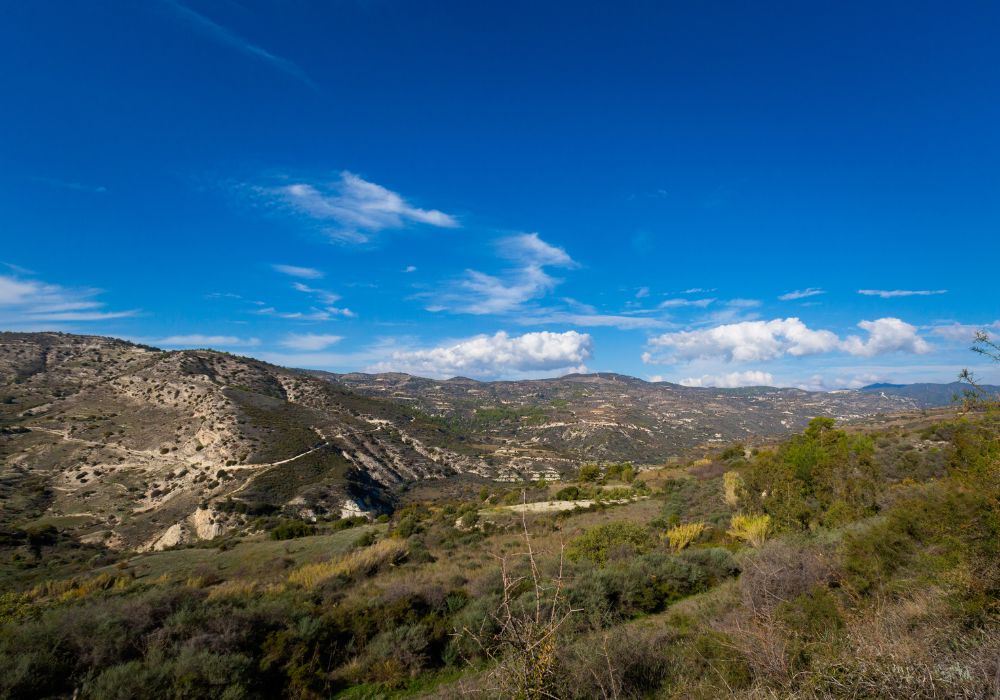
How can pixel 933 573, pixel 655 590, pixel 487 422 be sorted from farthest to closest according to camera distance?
pixel 487 422, pixel 655 590, pixel 933 573

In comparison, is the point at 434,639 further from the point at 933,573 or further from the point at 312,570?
the point at 933,573

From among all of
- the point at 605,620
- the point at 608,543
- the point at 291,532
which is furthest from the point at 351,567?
the point at 291,532

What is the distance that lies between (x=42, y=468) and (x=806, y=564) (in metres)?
64.7

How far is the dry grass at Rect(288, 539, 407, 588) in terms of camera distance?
1478 centimetres

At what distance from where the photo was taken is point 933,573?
8203 millimetres

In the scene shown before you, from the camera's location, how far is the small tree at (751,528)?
17188mm

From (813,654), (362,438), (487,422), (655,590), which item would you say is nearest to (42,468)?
(362,438)

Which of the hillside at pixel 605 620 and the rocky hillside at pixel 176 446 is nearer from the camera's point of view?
the hillside at pixel 605 620

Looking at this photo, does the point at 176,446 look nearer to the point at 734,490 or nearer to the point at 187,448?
the point at 187,448

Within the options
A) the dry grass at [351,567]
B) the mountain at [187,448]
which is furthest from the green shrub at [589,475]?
the dry grass at [351,567]

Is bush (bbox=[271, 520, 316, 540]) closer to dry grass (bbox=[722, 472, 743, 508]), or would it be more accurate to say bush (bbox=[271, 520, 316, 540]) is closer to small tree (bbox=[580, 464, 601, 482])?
dry grass (bbox=[722, 472, 743, 508])

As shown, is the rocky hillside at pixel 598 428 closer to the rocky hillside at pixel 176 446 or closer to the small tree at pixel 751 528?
the rocky hillside at pixel 176 446

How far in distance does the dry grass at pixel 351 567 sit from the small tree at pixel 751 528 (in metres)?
14.5

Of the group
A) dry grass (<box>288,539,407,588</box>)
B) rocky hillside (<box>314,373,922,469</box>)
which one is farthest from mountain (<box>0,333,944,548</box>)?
dry grass (<box>288,539,407,588</box>)
